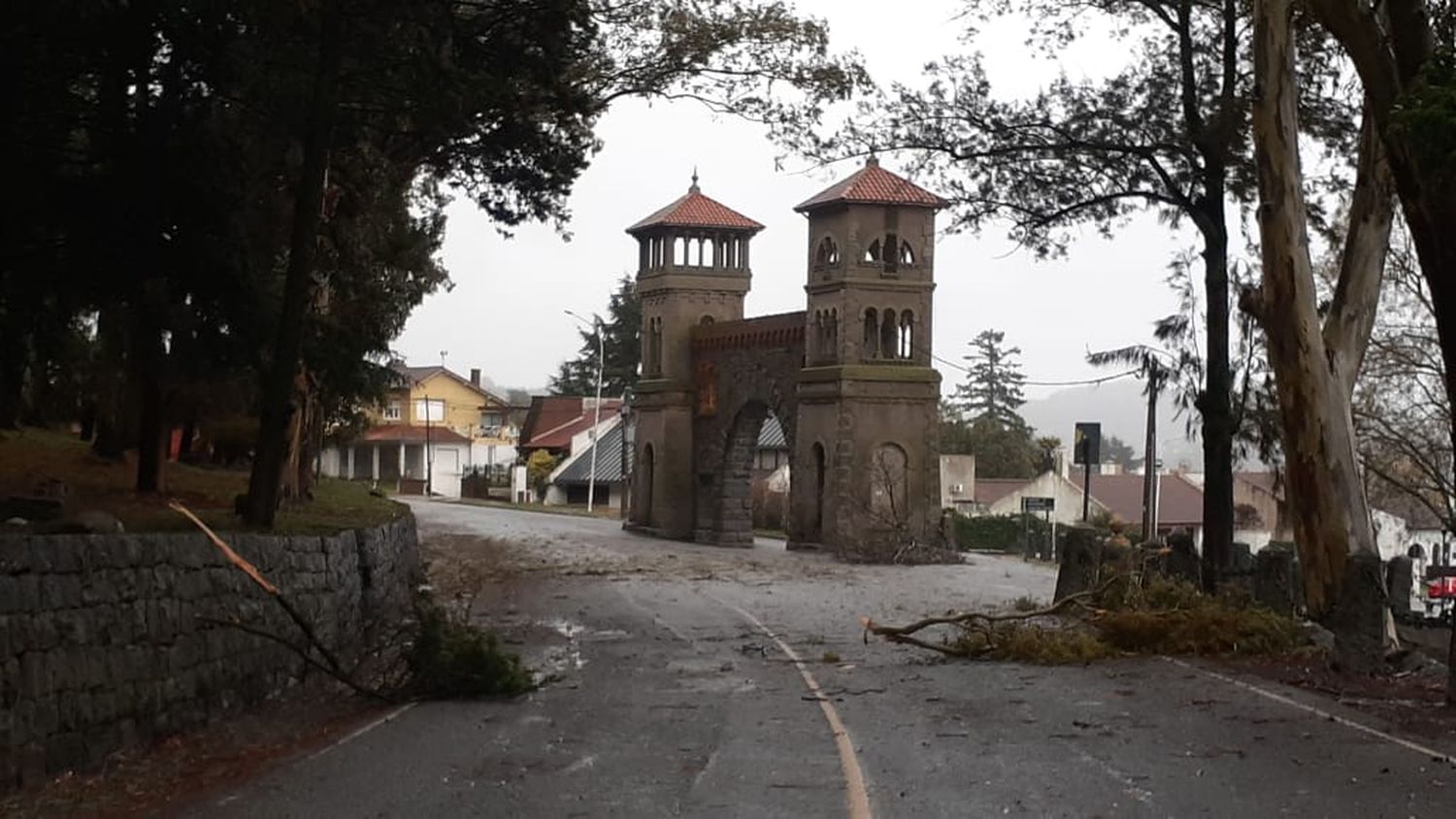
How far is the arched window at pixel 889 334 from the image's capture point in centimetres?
5338

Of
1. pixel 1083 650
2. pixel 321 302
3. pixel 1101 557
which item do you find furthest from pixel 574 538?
pixel 1083 650

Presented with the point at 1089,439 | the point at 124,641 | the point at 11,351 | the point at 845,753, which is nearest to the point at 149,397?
the point at 11,351

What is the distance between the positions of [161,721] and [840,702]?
19.1 feet

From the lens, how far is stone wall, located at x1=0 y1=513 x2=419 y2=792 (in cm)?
1052

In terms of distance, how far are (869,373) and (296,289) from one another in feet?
114

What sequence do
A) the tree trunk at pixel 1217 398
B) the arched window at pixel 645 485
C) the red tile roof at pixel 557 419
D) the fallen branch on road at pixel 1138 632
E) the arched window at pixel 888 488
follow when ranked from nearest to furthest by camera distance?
the fallen branch on road at pixel 1138 632
the tree trunk at pixel 1217 398
the arched window at pixel 888 488
the arched window at pixel 645 485
the red tile roof at pixel 557 419

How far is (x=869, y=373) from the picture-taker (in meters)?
Answer: 52.4

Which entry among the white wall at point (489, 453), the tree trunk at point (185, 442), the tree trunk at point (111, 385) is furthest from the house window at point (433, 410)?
the tree trunk at point (111, 385)

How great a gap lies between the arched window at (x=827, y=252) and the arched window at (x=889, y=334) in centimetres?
240

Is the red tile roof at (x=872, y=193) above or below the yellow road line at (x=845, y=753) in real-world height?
above

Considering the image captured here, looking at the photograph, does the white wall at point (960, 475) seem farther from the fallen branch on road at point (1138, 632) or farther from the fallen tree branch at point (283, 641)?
the fallen tree branch at point (283, 641)

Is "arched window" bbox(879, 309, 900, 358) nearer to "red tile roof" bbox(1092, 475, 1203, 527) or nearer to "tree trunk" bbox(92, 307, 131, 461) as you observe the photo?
"tree trunk" bbox(92, 307, 131, 461)

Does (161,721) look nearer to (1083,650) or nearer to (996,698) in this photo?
(996,698)

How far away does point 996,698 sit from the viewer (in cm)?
1527
